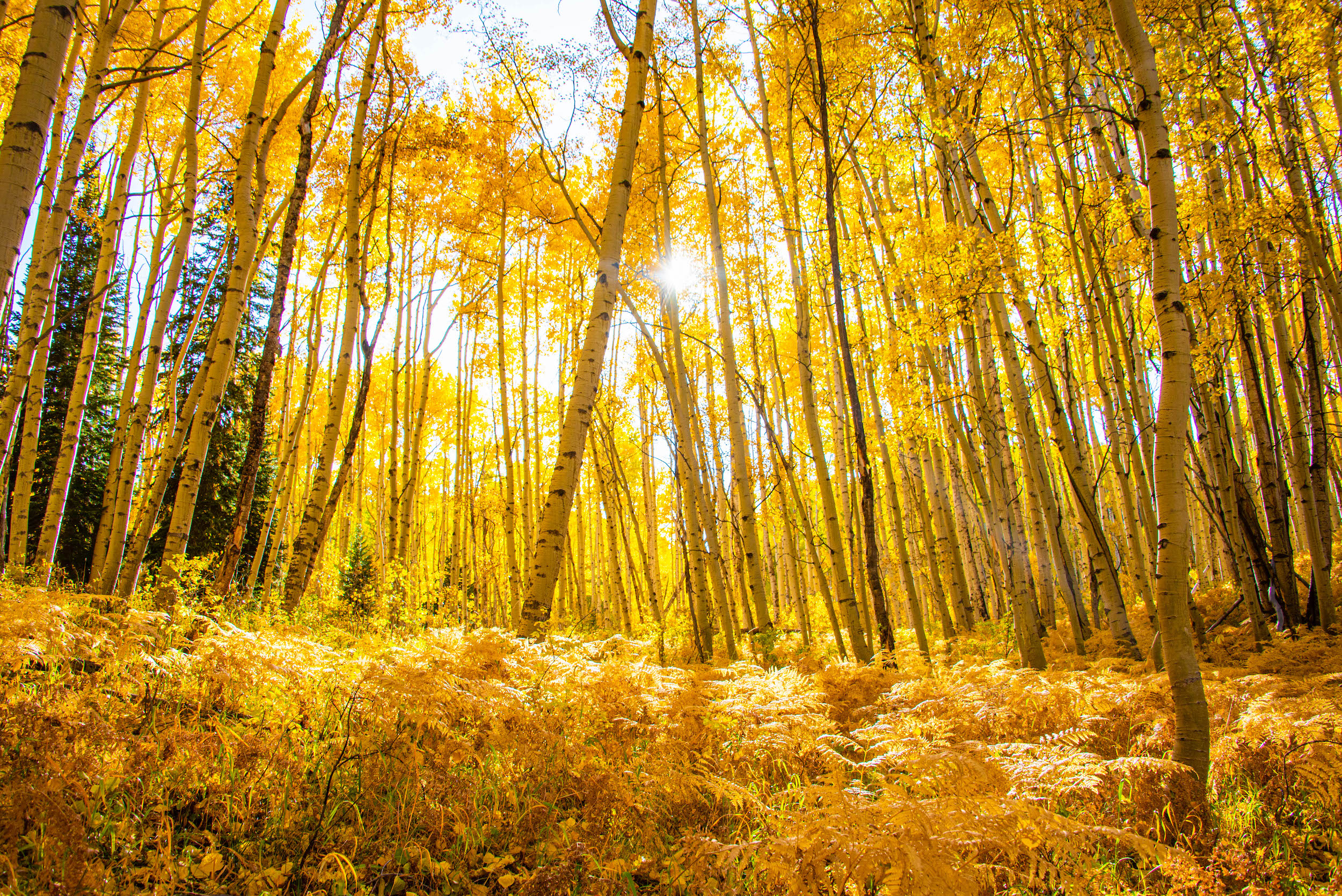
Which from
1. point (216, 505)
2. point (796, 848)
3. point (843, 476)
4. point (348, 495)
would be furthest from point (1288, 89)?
point (348, 495)

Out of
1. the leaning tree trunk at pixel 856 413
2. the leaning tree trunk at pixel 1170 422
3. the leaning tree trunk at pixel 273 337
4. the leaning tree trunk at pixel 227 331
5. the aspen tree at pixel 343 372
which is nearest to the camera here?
the leaning tree trunk at pixel 1170 422

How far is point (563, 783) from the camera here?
2479 mm

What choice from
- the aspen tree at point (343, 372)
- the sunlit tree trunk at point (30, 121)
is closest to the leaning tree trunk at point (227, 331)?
the aspen tree at point (343, 372)

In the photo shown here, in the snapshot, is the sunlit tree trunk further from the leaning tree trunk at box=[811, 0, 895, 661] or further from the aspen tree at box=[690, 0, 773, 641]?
the aspen tree at box=[690, 0, 773, 641]

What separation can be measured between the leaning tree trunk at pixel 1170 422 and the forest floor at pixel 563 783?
286 millimetres

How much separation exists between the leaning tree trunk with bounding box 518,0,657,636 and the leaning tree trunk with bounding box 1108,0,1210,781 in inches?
124

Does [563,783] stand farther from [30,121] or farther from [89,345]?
[89,345]

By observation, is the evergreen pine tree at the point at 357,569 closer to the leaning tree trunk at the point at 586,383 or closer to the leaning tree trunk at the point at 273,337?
the leaning tree trunk at the point at 273,337

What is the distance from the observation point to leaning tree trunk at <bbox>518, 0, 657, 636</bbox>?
430cm

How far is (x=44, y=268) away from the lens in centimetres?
515

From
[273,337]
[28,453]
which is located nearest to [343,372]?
[273,337]

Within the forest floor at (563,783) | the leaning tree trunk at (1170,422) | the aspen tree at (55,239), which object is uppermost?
the aspen tree at (55,239)

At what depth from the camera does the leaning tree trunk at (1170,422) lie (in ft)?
8.05

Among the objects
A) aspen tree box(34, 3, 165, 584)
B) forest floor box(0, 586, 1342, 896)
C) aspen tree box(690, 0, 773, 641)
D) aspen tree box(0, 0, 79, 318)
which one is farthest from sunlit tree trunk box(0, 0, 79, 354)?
aspen tree box(690, 0, 773, 641)
